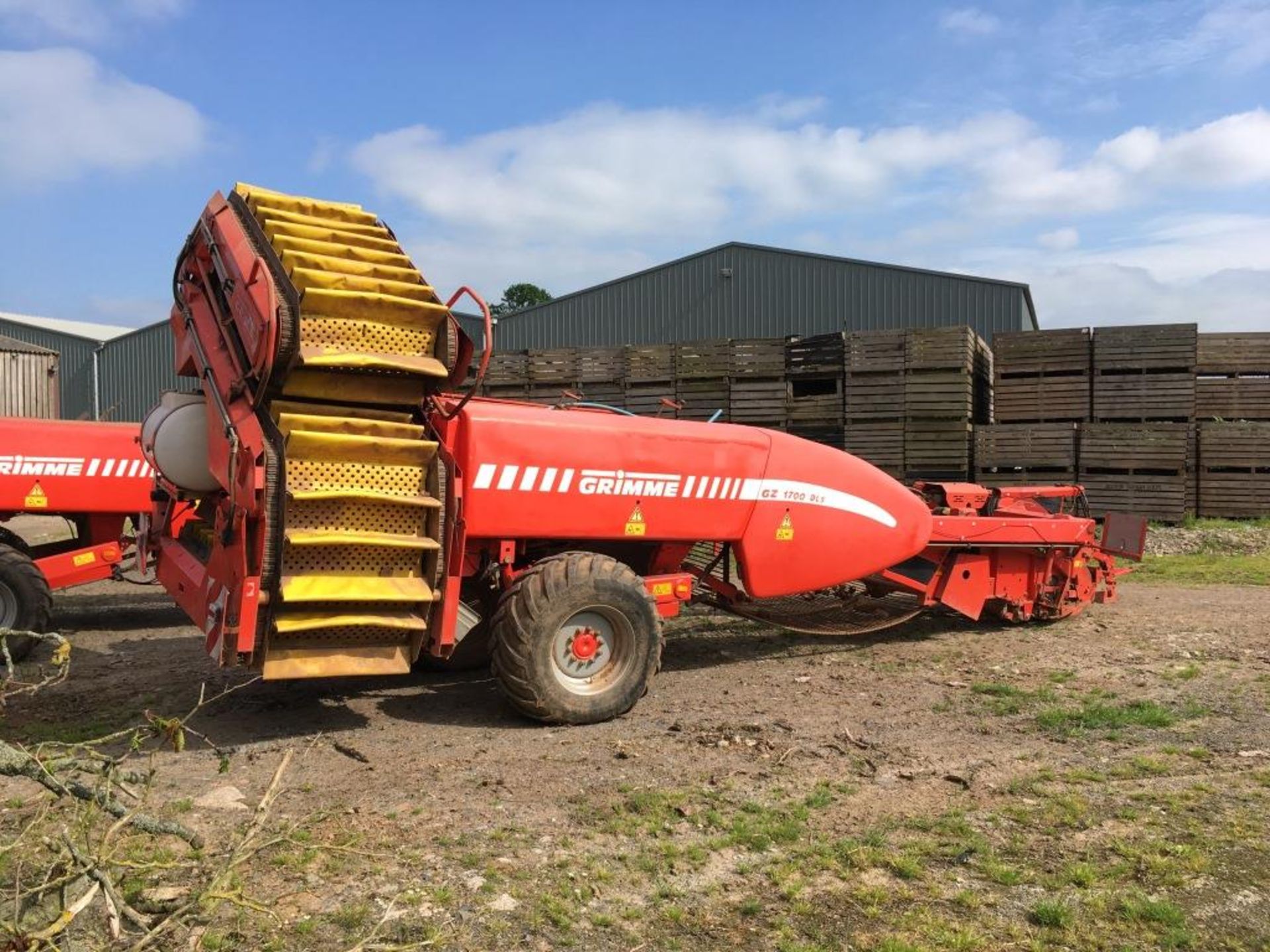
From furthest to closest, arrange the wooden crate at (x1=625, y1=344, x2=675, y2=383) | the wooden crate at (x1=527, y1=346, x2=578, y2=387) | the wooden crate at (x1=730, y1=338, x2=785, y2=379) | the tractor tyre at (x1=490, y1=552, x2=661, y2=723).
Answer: the wooden crate at (x1=527, y1=346, x2=578, y2=387)
the wooden crate at (x1=625, y1=344, x2=675, y2=383)
the wooden crate at (x1=730, y1=338, x2=785, y2=379)
the tractor tyre at (x1=490, y1=552, x2=661, y2=723)

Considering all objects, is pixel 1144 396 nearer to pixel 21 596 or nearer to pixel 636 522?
pixel 636 522

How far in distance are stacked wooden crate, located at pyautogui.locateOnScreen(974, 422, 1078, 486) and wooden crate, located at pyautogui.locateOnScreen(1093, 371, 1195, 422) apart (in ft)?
1.96

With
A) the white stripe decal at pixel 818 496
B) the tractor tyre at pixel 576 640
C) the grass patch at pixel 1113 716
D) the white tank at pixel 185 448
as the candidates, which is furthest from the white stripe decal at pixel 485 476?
the grass patch at pixel 1113 716

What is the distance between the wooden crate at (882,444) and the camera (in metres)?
14.5

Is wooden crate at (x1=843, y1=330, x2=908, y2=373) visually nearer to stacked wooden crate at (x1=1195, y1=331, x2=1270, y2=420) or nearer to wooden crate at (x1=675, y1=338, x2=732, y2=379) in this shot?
wooden crate at (x1=675, y1=338, x2=732, y2=379)

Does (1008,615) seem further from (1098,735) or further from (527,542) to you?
(527,542)

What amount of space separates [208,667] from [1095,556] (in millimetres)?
7807

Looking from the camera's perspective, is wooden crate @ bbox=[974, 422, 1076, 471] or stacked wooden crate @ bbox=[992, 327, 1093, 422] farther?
stacked wooden crate @ bbox=[992, 327, 1093, 422]

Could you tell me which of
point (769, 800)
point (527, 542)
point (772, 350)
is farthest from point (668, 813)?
point (772, 350)

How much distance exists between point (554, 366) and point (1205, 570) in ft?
33.6

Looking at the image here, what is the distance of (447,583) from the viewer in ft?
17.6

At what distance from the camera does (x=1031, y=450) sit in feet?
48.1

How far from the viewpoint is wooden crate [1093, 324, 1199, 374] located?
14.4 meters

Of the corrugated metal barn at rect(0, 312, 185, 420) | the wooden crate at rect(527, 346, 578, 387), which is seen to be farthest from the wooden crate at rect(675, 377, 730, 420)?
the corrugated metal barn at rect(0, 312, 185, 420)
